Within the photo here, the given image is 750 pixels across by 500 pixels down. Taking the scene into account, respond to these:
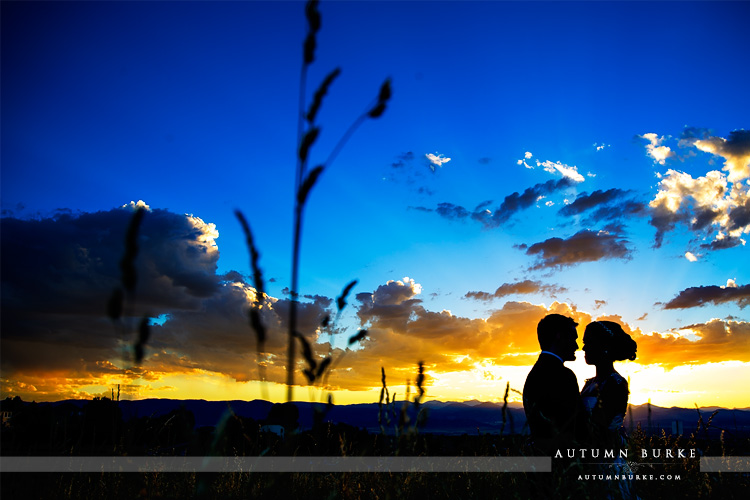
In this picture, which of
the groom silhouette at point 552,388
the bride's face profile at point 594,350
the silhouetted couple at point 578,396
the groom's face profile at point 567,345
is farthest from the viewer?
the bride's face profile at point 594,350

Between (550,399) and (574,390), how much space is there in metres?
0.26

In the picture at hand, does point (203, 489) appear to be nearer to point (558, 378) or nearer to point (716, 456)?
point (558, 378)

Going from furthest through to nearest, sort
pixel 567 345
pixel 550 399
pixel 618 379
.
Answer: pixel 618 379 → pixel 567 345 → pixel 550 399

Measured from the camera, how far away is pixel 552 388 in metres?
4.14

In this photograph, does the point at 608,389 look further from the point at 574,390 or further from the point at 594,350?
the point at 574,390

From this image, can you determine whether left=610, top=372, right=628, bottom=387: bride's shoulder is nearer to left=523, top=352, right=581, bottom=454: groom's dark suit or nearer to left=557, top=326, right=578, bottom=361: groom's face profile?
left=557, top=326, right=578, bottom=361: groom's face profile

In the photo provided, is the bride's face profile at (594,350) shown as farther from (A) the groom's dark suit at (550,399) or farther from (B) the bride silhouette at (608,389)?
(A) the groom's dark suit at (550,399)

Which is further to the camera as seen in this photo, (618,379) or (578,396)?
(618,379)

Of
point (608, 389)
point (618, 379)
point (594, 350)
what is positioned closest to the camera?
point (608, 389)

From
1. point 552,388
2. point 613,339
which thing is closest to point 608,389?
point 613,339

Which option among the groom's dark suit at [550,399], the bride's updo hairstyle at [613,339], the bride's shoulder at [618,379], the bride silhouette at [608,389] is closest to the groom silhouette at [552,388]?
the groom's dark suit at [550,399]

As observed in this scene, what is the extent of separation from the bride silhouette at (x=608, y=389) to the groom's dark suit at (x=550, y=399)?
202mm

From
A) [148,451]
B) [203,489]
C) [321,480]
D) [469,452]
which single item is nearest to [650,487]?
[469,452]

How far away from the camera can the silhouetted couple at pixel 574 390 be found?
3955 millimetres
